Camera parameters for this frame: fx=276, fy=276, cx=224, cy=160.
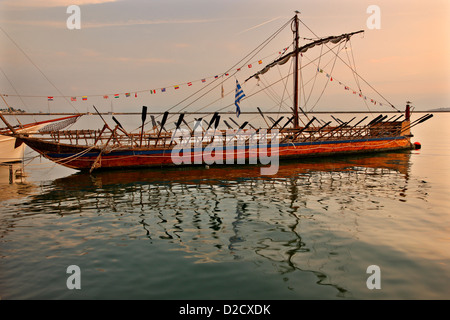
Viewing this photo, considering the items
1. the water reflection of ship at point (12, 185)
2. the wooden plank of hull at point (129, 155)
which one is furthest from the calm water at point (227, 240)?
the wooden plank of hull at point (129, 155)

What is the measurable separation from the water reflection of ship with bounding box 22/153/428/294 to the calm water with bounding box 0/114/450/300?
61 mm

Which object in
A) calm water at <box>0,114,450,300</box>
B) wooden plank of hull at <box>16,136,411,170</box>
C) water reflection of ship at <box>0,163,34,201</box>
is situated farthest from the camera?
wooden plank of hull at <box>16,136,411,170</box>

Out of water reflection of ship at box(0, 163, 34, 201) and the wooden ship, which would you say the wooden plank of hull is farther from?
water reflection of ship at box(0, 163, 34, 201)

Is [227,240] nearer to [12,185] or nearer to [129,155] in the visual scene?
[129,155]

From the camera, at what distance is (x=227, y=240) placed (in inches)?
354

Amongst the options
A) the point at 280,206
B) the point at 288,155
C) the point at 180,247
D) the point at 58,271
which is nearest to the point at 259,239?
the point at 180,247

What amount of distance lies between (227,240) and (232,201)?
15.4 ft

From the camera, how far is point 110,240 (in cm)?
909

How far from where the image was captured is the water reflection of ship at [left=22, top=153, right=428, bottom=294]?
8.44 m

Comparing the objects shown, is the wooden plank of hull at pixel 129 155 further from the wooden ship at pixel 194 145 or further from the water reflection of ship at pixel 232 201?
the water reflection of ship at pixel 232 201

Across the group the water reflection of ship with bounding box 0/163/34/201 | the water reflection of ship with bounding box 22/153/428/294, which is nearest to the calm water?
the water reflection of ship with bounding box 22/153/428/294

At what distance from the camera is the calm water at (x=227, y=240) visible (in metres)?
6.39

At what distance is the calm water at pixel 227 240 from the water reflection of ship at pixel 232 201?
6 centimetres

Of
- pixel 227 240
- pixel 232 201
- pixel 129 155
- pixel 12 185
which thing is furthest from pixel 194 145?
pixel 227 240
